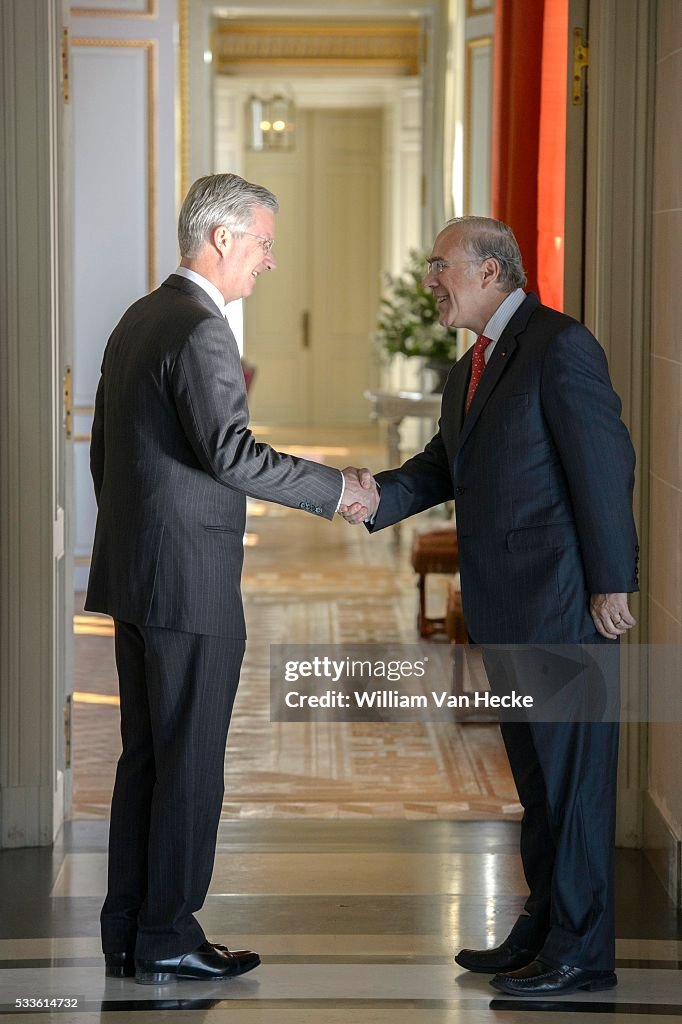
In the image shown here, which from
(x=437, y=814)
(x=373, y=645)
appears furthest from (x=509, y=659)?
(x=373, y=645)

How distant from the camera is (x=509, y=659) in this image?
2.85 metres

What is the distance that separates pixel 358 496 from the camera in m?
3.05

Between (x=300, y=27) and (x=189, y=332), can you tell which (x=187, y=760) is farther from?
(x=300, y=27)

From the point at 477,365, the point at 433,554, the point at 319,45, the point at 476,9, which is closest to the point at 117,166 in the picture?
the point at 476,9

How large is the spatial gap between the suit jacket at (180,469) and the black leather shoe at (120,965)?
0.78 m

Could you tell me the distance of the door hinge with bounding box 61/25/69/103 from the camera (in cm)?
389

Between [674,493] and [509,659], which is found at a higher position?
[674,493]

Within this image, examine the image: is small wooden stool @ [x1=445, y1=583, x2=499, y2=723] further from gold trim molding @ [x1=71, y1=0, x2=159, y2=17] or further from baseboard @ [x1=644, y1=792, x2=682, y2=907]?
gold trim molding @ [x1=71, y1=0, x2=159, y2=17]

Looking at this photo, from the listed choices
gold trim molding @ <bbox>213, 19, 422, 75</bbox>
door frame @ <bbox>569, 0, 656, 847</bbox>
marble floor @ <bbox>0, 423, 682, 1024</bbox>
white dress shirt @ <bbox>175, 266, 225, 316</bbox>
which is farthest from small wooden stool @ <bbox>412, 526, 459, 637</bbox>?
gold trim molding @ <bbox>213, 19, 422, 75</bbox>

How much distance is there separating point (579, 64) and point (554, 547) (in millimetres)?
1718

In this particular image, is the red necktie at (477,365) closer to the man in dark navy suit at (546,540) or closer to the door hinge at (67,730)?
the man in dark navy suit at (546,540)

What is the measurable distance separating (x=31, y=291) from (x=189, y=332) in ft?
3.82

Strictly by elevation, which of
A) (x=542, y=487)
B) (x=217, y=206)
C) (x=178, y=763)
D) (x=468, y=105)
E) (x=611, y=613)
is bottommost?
(x=178, y=763)

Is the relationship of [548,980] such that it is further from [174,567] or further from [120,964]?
[174,567]
